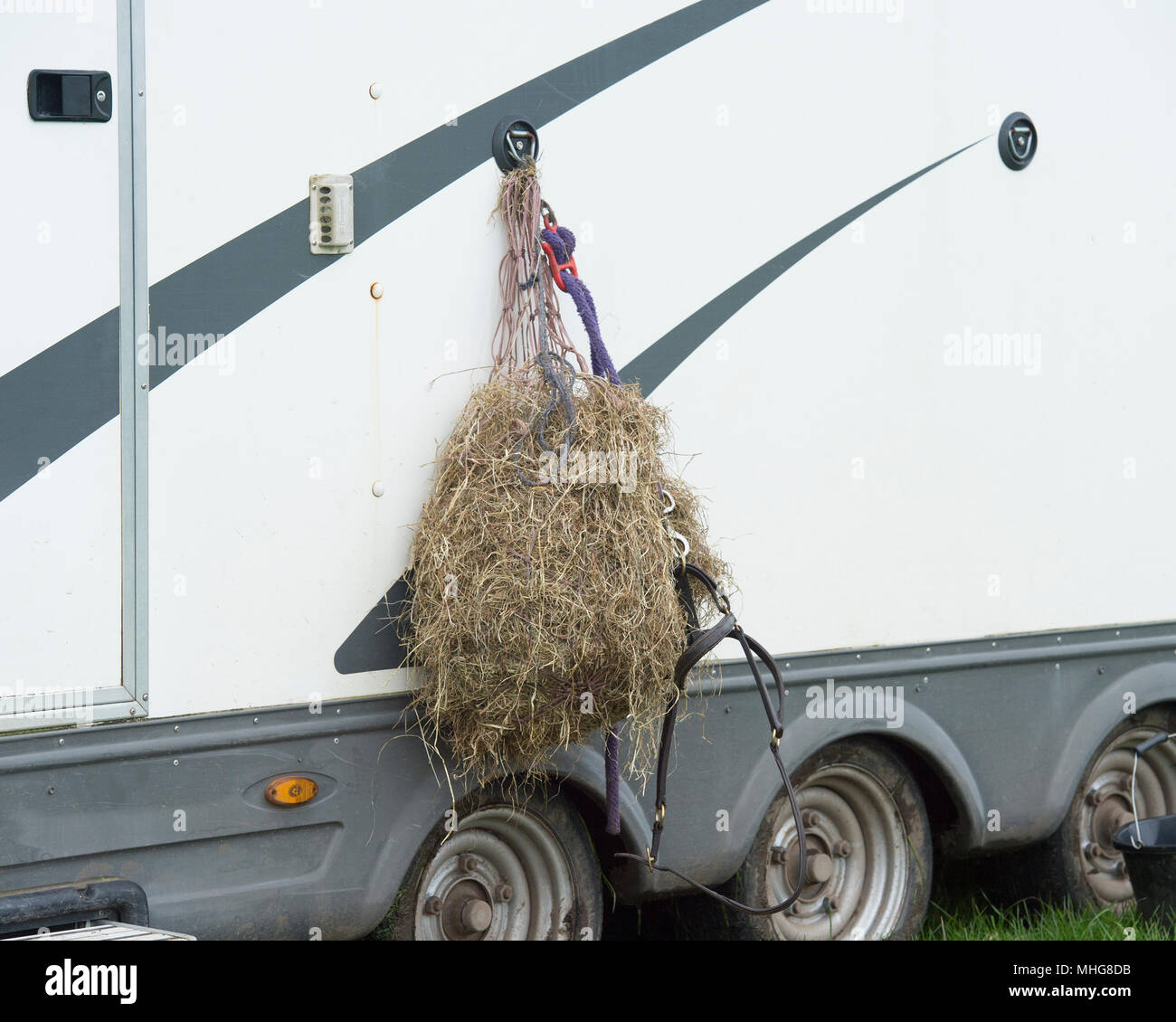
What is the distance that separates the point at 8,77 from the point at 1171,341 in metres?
3.71

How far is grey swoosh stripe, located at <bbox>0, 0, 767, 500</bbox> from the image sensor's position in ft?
9.37

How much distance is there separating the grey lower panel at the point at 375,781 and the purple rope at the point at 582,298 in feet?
3.12

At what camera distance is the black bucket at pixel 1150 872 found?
14.1 feet

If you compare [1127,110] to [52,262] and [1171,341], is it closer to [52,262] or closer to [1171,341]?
[1171,341]

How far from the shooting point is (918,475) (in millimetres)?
4172

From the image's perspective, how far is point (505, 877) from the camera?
3633 mm

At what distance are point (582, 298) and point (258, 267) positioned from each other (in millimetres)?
781

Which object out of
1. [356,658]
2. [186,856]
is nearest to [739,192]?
[356,658]
